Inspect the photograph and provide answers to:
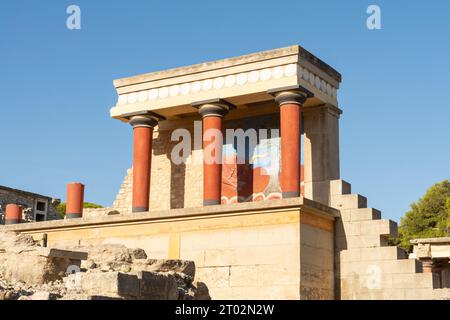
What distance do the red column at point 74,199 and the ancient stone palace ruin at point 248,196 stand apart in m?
0.04

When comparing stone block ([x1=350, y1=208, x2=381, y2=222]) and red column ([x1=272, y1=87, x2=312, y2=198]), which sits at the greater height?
red column ([x1=272, y1=87, x2=312, y2=198])

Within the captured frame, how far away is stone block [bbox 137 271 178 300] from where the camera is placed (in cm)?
1097

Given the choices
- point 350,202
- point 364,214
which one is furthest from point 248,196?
point 364,214

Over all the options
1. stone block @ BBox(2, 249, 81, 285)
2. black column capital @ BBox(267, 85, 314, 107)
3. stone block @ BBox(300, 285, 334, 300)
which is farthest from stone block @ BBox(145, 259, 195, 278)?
black column capital @ BBox(267, 85, 314, 107)

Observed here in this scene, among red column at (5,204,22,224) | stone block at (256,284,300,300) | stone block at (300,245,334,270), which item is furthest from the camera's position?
red column at (5,204,22,224)

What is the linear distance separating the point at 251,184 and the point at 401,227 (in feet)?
86.9

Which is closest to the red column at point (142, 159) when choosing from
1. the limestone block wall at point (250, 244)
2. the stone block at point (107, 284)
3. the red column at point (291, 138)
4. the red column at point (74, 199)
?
the red column at point (74, 199)

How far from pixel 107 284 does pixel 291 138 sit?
771 centimetres

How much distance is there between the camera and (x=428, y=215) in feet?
144

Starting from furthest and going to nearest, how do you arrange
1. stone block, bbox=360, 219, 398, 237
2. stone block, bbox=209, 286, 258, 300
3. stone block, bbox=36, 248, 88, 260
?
stone block, bbox=360, 219, 398, 237, stone block, bbox=209, 286, 258, 300, stone block, bbox=36, 248, 88, 260

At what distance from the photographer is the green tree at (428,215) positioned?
42959 mm

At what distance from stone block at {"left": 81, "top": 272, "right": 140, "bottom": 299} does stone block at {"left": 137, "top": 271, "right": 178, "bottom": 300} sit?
1.26 feet

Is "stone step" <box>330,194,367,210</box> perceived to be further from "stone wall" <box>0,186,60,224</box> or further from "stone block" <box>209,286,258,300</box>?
"stone wall" <box>0,186,60,224</box>
